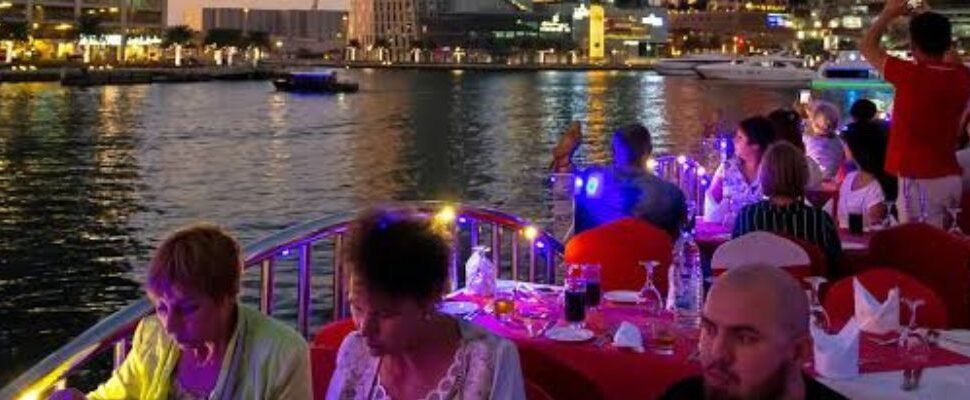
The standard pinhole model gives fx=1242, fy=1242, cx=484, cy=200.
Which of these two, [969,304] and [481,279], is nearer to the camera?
[481,279]

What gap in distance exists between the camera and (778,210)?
5.65m

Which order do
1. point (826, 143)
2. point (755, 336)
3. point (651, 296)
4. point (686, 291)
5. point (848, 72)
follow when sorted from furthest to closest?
point (848, 72) → point (826, 143) → point (651, 296) → point (686, 291) → point (755, 336)

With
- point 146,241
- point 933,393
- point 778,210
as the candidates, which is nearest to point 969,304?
point 778,210

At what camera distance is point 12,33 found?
122938mm

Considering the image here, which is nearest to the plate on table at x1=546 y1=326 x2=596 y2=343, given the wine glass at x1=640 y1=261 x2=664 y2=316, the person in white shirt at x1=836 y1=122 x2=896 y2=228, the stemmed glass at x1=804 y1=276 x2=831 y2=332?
the wine glass at x1=640 y1=261 x2=664 y2=316

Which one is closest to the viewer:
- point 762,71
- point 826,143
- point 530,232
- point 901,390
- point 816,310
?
point 901,390

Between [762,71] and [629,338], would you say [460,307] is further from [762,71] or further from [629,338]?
[762,71]

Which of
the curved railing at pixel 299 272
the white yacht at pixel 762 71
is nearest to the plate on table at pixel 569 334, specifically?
the curved railing at pixel 299 272

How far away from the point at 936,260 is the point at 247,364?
3.53 metres

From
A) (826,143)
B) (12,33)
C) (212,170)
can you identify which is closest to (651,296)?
(826,143)

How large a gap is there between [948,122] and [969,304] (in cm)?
116

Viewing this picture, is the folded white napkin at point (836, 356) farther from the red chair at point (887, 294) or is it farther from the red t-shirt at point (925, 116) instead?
the red t-shirt at point (925, 116)

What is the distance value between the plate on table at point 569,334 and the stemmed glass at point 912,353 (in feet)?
3.57

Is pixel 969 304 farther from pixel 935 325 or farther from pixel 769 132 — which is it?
pixel 769 132
